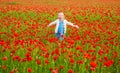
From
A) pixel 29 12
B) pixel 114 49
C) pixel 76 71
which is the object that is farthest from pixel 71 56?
pixel 29 12

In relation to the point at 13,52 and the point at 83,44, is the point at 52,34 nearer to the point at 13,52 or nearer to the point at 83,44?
the point at 83,44

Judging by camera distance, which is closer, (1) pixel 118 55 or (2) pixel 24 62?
(2) pixel 24 62

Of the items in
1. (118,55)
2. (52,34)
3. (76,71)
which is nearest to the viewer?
(76,71)

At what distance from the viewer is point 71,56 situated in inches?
283

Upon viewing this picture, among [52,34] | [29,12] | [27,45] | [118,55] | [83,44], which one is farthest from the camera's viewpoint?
[29,12]

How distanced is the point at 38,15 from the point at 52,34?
7.33 m

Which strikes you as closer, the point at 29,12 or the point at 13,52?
the point at 13,52

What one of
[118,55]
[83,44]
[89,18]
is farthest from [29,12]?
[118,55]

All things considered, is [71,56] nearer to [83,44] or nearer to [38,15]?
[83,44]

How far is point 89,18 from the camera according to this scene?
61.6 feet

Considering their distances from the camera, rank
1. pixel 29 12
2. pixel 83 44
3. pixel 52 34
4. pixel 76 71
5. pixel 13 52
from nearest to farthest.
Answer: pixel 76 71 → pixel 13 52 → pixel 83 44 → pixel 52 34 → pixel 29 12

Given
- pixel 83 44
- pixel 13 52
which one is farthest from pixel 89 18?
pixel 13 52

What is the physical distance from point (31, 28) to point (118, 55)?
5399 millimetres

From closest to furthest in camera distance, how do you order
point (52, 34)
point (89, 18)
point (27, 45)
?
point (27, 45), point (52, 34), point (89, 18)
